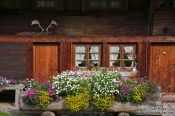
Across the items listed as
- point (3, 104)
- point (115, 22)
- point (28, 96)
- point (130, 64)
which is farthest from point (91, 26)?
Answer: point (28, 96)

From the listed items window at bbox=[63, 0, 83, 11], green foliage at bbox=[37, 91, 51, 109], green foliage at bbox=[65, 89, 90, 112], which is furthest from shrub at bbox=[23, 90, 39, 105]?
window at bbox=[63, 0, 83, 11]

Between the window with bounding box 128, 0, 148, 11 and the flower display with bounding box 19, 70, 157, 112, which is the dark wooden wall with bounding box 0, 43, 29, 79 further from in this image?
the window with bounding box 128, 0, 148, 11

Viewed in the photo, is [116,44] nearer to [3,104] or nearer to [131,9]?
[131,9]

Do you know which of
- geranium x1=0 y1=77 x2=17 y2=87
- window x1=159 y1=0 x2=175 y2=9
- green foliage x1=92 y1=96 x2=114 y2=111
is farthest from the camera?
window x1=159 y1=0 x2=175 y2=9

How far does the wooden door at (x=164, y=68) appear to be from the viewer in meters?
19.3

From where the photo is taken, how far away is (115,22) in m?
20.2

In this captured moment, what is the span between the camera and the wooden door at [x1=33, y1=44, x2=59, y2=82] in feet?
63.2

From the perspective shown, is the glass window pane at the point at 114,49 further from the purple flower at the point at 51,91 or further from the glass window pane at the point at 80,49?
the purple flower at the point at 51,91

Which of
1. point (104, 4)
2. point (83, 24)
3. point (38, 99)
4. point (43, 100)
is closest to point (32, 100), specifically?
point (38, 99)

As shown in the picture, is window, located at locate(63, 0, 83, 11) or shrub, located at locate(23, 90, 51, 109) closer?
shrub, located at locate(23, 90, 51, 109)

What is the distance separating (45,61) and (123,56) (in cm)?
298

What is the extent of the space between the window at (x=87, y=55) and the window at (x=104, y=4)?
79.5 inches

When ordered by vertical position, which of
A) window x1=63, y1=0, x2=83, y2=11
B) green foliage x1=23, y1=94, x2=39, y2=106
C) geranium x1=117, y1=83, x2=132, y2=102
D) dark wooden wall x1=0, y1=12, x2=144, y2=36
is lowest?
green foliage x1=23, y1=94, x2=39, y2=106

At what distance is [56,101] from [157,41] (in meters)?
5.66
